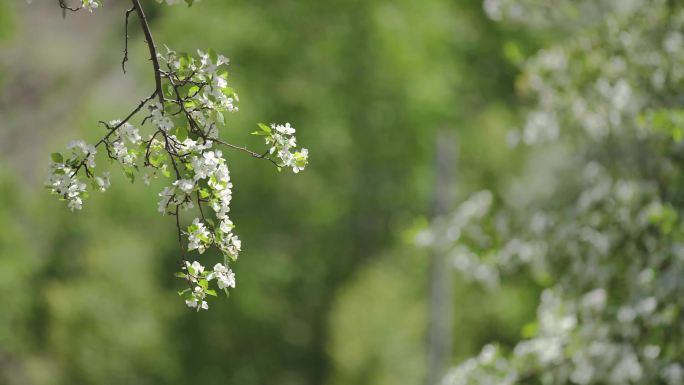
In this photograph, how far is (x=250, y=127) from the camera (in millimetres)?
18828

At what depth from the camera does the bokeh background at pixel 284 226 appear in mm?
18094

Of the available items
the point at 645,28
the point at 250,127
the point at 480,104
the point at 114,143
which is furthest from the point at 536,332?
the point at 480,104

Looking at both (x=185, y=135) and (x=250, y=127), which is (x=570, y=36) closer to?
(x=185, y=135)

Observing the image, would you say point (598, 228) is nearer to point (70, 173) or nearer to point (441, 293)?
point (70, 173)

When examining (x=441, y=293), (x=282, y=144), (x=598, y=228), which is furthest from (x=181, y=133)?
(x=441, y=293)

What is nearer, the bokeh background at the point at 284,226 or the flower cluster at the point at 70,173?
the flower cluster at the point at 70,173

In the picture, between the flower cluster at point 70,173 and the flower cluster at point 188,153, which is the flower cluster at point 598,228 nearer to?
the flower cluster at point 188,153

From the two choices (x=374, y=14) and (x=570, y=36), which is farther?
(x=374, y=14)

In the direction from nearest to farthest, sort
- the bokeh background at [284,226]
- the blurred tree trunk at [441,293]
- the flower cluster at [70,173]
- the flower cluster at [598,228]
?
the flower cluster at [70,173] < the flower cluster at [598,228] < the blurred tree trunk at [441,293] < the bokeh background at [284,226]

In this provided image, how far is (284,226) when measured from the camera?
2077 centimetres

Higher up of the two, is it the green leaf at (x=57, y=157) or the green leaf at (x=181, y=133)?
the green leaf at (x=181, y=133)

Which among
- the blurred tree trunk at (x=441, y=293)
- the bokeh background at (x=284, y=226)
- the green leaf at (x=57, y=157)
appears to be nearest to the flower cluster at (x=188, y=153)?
the green leaf at (x=57, y=157)

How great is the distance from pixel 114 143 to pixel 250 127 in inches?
624

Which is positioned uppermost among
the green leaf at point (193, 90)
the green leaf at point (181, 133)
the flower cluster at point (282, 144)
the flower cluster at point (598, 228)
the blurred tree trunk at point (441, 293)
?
the blurred tree trunk at point (441, 293)
